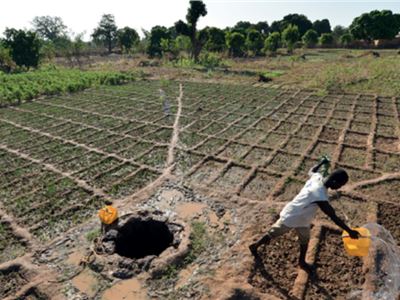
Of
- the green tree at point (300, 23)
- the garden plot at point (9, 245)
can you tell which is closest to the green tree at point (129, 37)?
the green tree at point (300, 23)

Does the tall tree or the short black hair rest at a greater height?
the tall tree

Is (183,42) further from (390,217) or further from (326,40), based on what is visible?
(390,217)

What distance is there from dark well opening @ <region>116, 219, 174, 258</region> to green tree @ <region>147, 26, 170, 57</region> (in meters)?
29.5

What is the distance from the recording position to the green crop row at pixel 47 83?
15102 mm

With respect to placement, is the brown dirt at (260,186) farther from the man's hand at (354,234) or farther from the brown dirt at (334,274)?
the man's hand at (354,234)

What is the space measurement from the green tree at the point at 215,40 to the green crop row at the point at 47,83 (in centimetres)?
1200

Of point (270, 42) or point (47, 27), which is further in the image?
point (47, 27)

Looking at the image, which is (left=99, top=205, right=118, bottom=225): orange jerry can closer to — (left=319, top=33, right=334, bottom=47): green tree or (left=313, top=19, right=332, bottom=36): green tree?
(left=319, top=33, right=334, bottom=47): green tree

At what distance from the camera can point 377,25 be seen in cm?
3728

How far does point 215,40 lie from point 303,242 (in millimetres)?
28905

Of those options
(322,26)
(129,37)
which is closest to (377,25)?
(322,26)

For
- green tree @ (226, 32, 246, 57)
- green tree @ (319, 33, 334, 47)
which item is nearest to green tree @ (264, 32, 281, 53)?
green tree @ (226, 32, 246, 57)

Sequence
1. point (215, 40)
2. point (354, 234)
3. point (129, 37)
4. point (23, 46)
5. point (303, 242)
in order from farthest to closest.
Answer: point (129, 37), point (215, 40), point (23, 46), point (303, 242), point (354, 234)

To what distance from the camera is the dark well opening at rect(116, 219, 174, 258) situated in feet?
18.1
